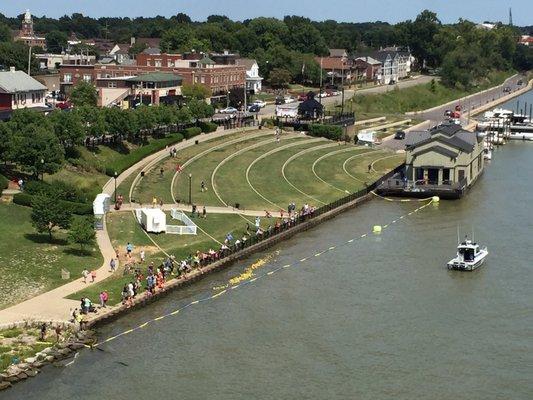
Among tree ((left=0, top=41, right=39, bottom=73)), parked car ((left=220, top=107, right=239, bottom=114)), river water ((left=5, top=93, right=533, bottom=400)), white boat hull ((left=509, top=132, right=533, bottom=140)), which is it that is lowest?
river water ((left=5, top=93, right=533, bottom=400))

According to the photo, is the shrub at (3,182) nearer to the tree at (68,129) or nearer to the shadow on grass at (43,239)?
the shadow on grass at (43,239)

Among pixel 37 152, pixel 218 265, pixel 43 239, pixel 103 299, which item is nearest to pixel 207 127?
pixel 37 152

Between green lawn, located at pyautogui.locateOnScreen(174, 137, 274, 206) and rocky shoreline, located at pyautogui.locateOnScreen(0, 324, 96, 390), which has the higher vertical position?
green lawn, located at pyautogui.locateOnScreen(174, 137, 274, 206)

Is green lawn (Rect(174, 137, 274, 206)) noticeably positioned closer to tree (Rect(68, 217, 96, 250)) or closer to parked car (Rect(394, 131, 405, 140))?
tree (Rect(68, 217, 96, 250))

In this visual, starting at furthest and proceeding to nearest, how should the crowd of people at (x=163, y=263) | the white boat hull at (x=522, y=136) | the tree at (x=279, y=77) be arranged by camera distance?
the tree at (x=279, y=77) < the white boat hull at (x=522, y=136) < the crowd of people at (x=163, y=263)

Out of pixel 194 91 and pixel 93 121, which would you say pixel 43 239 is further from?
pixel 194 91

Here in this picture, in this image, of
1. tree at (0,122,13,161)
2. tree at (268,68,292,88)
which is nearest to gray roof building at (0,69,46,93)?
tree at (0,122,13,161)

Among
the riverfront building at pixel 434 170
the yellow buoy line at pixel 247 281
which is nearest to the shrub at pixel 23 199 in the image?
the yellow buoy line at pixel 247 281

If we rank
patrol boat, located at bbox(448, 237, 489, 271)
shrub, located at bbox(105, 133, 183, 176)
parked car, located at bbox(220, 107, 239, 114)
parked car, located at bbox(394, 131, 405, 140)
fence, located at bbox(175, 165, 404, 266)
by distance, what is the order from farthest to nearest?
parked car, located at bbox(220, 107, 239, 114) → parked car, located at bbox(394, 131, 405, 140) → shrub, located at bbox(105, 133, 183, 176) → fence, located at bbox(175, 165, 404, 266) → patrol boat, located at bbox(448, 237, 489, 271)

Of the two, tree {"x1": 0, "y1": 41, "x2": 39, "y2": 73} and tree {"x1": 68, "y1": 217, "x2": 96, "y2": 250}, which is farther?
tree {"x1": 0, "y1": 41, "x2": 39, "y2": 73}
